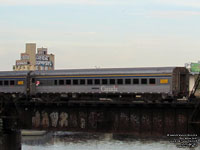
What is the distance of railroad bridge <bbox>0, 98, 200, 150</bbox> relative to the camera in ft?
113

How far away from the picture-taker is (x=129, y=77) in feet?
169

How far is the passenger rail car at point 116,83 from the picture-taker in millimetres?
50125

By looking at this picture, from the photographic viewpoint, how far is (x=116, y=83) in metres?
52.2

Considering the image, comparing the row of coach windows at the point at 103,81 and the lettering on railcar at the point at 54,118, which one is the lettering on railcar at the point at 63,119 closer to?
the lettering on railcar at the point at 54,118

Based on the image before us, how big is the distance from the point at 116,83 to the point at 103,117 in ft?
51.5

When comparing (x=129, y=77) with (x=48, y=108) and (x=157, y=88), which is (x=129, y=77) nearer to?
(x=157, y=88)

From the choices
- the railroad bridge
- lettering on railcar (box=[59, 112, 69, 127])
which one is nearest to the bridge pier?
the railroad bridge

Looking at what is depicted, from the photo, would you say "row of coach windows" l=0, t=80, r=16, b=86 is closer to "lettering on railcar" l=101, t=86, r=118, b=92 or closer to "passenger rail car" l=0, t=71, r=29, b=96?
"passenger rail car" l=0, t=71, r=29, b=96

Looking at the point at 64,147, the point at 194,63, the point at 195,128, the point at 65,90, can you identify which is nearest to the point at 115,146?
the point at 64,147

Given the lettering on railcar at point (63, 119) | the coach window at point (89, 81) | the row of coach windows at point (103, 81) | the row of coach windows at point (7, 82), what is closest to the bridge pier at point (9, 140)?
the lettering on railcar at point (63, 119)

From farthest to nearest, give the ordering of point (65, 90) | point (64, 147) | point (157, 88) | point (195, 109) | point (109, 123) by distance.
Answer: point (64, 147)
point (65, 90)
point (157, 88)
point (109, 123)
point (195, 109)

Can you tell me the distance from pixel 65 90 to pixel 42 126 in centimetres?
1650

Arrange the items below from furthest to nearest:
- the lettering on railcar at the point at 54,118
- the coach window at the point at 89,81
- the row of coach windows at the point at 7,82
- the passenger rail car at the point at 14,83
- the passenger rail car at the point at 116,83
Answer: the row of coach windows at the point at 7,82
the passenger rail car at the point at 14,83
the coach window at the point at 89,81
the passenger rail car at the point at 116,83
the lettering on railcar at the point at 54,118

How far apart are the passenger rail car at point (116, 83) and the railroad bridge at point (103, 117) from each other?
13647mm
